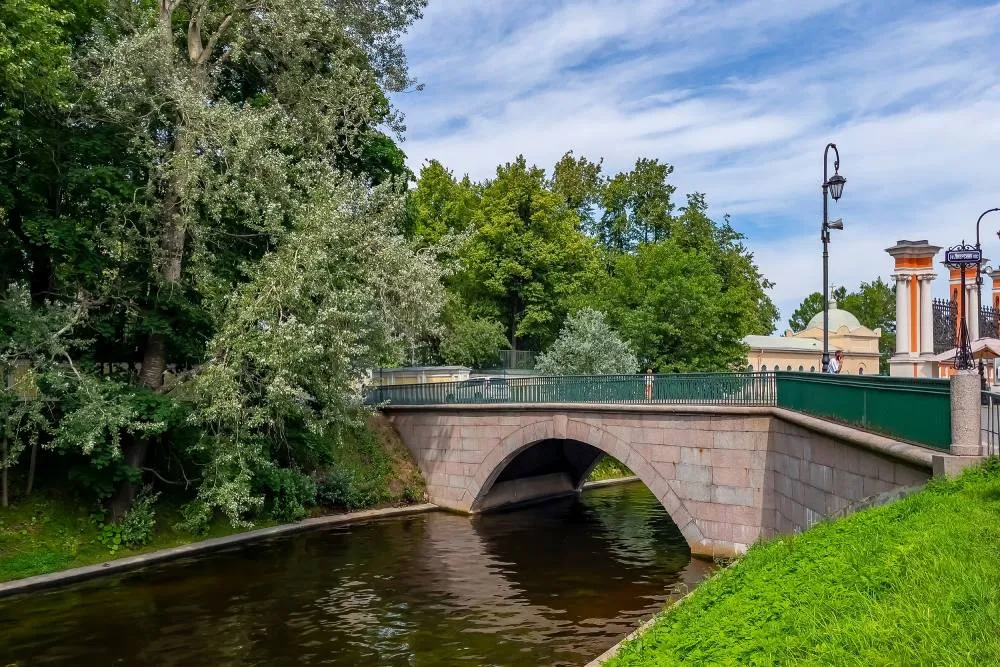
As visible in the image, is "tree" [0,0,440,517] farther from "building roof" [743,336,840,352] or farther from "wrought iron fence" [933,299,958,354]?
"building roof" [743,336,840,352]

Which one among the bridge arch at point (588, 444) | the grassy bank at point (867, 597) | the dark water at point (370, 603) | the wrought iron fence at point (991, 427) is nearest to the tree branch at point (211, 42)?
the dark water at point (370, 603)

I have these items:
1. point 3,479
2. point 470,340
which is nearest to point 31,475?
point 3,479

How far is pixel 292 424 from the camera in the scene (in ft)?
77.7

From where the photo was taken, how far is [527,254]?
1714 inches

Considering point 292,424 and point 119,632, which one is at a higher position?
point 292,424

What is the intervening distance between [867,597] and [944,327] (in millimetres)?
28444

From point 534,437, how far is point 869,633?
19142 mm

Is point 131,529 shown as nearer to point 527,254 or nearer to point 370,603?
point 370,603

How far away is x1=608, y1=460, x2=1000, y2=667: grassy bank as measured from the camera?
5.23 m

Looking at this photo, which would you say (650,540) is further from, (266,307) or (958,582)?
(958,582)

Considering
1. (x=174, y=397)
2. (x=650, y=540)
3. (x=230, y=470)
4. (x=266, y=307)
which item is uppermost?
(x=266, y=307)

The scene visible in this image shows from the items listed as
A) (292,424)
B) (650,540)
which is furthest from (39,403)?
(650,540)

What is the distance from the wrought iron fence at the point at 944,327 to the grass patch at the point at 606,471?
13251 mm

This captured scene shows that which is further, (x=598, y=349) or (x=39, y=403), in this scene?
(x=598, y=349)
